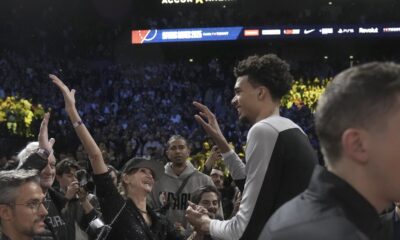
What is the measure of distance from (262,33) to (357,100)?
21.8m

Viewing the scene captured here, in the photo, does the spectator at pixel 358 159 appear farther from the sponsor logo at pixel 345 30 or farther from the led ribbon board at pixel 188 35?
the led ribbon board at pixel 188 35

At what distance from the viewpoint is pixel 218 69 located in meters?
23.0

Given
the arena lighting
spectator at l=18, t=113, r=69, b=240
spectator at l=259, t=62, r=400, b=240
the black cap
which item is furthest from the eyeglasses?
the arena lighting

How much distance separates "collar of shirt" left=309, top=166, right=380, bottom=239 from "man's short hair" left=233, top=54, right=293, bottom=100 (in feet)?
4.67

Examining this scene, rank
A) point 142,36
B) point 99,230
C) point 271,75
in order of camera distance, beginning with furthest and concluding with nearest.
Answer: point 142,36 < point 99,230 < point 271,75

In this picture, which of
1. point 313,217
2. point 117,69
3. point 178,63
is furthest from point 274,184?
point 178,63

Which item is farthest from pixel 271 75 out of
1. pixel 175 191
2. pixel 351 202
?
pixel 175 191

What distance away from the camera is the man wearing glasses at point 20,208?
8.89ft

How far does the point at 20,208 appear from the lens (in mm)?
2723

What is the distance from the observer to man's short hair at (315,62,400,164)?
1235 mm

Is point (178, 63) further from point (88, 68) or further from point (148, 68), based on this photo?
point (88, 68)

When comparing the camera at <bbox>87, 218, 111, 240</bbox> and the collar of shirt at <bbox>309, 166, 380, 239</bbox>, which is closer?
the collar of shirt at <bbox>309, 166, 380, 239</bbox>

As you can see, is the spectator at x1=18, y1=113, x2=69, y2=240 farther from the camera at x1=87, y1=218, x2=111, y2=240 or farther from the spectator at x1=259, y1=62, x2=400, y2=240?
the spectator at x1=259, y1=62, x2=400, y2=240

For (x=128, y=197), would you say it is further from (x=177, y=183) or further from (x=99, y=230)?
(x=177, y=183)
